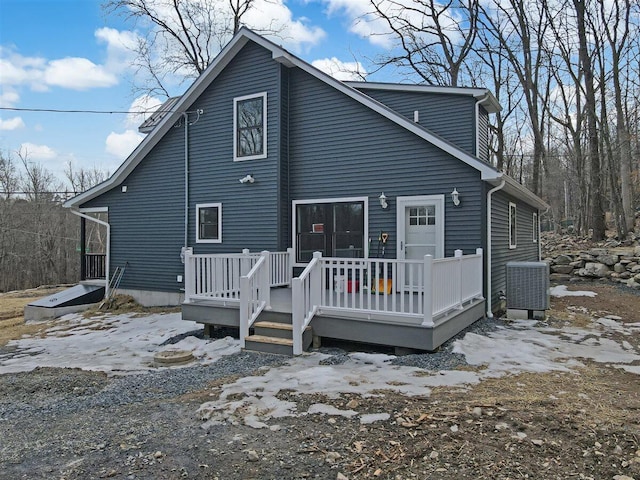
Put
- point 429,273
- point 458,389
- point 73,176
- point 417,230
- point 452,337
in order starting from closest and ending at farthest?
point 458,389 → point 429,273 → point 452,337 → point 417,230 → point 73,176

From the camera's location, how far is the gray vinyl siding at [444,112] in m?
9.70

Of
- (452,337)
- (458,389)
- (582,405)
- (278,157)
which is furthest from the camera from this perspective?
(278,157)

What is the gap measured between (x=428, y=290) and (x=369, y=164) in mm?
4079

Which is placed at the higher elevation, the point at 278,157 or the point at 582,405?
the point at 278,157

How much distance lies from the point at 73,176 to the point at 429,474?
3504cm

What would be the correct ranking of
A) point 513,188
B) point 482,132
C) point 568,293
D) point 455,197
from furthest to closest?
point 568,293
point 482,132
point 513,188
point 455,197

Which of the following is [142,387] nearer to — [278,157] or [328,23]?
[278,157]

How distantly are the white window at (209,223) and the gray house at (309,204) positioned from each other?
0.04m

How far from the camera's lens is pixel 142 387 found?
5.12m

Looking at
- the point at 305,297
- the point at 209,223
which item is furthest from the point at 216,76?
the point at 305,297

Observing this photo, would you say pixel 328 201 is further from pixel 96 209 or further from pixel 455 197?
pixel 96 209

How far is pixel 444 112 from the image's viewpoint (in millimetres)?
10000

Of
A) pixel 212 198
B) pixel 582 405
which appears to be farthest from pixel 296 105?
pixel 582 405

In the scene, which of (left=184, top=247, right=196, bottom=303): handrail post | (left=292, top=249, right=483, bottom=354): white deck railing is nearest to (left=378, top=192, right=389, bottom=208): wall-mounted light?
(left=292, top=249, right=483, bottom=354): white deck railing
